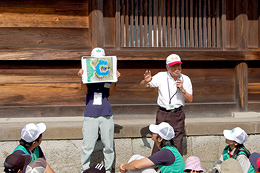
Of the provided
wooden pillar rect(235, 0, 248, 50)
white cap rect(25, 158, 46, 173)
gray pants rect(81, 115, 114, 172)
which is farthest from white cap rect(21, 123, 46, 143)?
wooden pillar rect(235, 0, 248, 50)

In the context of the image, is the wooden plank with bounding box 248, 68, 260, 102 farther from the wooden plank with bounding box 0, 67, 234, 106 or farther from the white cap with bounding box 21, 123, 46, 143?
the white cap with bounding box 21, 123, 46, 143

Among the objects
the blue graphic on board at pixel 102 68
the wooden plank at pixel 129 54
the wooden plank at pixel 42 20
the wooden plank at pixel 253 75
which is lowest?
the wooden plank at pixel 253 75

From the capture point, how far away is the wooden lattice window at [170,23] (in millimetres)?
5531

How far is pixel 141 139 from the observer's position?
491 cm

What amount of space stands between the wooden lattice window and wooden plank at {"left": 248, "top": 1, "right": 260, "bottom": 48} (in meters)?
0.65

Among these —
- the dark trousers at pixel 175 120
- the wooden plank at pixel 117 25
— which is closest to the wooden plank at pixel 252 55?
the dark trousers at pixel 175 120

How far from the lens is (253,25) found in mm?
5922

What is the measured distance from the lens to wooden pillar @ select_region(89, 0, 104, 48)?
17.5 feet

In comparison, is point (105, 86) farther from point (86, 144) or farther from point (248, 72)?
point (248, 72)

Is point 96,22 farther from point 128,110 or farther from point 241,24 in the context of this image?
point 241,24

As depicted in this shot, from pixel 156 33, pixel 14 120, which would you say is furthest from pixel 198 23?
pixel 14 120

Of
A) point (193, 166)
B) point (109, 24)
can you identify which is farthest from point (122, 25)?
point (193, 166)

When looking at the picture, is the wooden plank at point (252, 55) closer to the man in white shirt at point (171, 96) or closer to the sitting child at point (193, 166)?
the man in white shirt at point (171, 96)

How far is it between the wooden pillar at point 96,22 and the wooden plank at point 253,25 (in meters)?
3.01
